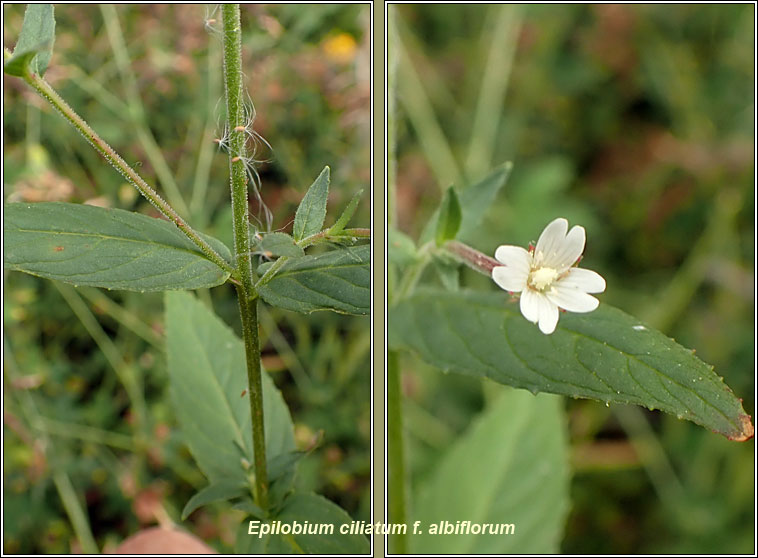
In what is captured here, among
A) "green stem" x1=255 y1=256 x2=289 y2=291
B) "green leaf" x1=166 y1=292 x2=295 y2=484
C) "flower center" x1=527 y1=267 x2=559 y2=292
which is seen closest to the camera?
"green stem" x1=255 y1=256 x2=289 y2=291

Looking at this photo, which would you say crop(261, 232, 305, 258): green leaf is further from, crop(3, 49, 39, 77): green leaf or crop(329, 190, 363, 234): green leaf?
crop(3, 49, 39, 77): green leaf

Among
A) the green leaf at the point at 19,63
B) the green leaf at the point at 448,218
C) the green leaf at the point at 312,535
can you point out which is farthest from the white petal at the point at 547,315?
the green leaf at the point at 19,63

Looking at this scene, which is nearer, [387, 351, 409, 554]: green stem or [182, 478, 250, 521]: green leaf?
[182, 478, 250, 521]: green leaf

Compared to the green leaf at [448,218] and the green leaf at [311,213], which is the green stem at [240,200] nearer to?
the green leaf at [311,213]

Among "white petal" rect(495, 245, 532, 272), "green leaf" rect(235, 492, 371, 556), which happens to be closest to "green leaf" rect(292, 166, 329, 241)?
"white petal" rect(495, 245, 532, 272)

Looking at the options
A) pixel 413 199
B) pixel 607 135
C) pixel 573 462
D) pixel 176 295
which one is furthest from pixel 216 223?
pixel 607 135

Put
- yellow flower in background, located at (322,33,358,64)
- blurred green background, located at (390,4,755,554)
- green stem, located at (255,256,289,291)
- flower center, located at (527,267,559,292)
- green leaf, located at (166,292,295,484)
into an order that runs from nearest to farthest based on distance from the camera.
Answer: green stem, located at (255,256,289,291), flower center, located at (527,267,559,292), green leaf, located at (166,292,295,484), yellow flower in background, located at (322,33,358,64), blurred green background, located at (390,4,755,554)

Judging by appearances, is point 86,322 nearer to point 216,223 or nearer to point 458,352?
point 216,223
